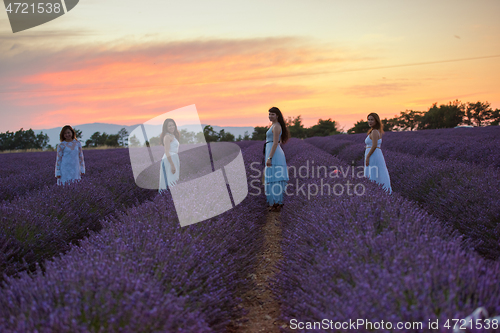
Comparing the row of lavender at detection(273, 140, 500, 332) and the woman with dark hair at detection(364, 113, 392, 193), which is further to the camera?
the woman with dark hair at detection(364, 113, 392, 193)

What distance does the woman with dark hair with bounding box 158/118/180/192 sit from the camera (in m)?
4.81

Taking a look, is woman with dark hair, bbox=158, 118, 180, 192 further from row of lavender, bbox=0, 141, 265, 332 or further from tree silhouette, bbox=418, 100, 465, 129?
tree silhouette, bbox=418, 100, 465, 129

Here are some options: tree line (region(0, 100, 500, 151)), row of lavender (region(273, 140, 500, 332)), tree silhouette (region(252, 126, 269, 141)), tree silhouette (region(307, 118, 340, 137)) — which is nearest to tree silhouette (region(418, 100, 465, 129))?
tree line (region(0, 100, 500, 151))

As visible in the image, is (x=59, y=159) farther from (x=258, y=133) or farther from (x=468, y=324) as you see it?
(x=258, y=133)

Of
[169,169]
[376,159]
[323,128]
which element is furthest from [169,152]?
[323,128]

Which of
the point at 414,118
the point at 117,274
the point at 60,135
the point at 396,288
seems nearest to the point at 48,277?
the point at 117,274

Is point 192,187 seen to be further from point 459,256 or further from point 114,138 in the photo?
point 114,138

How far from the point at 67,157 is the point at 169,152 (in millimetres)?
1587

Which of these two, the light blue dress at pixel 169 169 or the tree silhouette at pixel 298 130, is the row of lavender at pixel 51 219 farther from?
the tree silhouette at pixel 298 130

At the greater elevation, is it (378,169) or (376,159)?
(376,159)

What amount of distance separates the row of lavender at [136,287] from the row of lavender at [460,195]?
217cm

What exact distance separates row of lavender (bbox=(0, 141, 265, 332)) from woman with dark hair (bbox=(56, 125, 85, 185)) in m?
3.23

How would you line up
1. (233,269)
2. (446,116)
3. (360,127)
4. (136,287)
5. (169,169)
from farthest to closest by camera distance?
(360,127), (446,116), (169,169), (233,269), (136,287)

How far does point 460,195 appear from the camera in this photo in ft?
11.8
